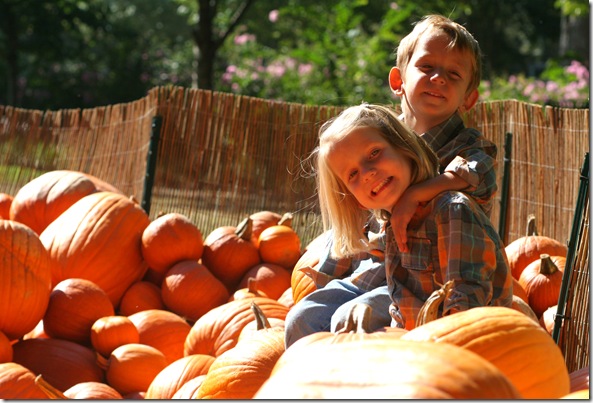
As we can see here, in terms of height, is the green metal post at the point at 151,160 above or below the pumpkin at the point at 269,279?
above

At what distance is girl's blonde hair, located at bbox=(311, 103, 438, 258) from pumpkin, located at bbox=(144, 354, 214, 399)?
80 cm

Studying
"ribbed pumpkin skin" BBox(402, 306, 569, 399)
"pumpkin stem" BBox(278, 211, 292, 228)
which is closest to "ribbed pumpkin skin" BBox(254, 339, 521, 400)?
"ribbed pumpkin skin" BBox(402, 306, 569, 399)

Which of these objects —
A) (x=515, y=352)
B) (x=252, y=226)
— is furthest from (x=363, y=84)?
(x=515, y=352)

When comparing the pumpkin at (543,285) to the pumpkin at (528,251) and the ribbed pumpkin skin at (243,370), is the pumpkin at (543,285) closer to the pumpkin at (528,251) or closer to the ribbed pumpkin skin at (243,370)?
the pumpkin at (528,251)

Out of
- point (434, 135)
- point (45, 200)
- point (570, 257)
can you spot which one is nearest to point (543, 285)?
point (570, 257)

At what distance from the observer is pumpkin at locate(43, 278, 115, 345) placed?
366cm

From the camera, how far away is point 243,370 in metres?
2.39

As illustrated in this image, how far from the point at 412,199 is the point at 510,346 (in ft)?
2.53

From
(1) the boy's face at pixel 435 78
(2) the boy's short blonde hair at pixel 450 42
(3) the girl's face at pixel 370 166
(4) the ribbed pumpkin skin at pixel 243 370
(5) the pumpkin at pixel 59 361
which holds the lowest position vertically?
(5) the pumpkin at pixel 59 361

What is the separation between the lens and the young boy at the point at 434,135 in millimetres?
2471

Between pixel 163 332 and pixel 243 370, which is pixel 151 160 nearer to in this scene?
pixel 163 332

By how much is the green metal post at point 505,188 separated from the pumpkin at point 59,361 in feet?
8.19

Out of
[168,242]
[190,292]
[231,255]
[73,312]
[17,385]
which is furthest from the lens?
[231,255]

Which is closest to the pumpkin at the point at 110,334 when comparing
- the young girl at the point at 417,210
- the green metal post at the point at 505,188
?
the young girl at the point at 417,210
